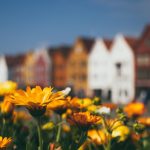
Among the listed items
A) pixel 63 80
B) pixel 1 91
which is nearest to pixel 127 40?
pixel 63 80

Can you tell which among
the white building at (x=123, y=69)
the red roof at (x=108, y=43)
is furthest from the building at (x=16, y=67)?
the white building at (x=123, y=69)

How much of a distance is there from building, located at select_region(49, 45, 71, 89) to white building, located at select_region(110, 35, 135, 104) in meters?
14.6

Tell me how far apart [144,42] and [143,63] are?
3.04m

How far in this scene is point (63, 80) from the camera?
8781 cm

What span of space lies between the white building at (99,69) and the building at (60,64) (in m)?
7.29

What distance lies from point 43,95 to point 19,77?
102892 mm

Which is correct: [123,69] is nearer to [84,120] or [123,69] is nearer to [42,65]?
[42,65]

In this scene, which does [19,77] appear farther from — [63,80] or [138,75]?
[138,75]

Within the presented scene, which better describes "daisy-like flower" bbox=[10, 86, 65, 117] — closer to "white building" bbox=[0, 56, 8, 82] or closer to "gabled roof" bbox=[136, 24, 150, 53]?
"gabled roof" bbox=[136, 24, 150, 53]

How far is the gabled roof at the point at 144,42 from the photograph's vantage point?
230 feet

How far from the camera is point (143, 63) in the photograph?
69750mm

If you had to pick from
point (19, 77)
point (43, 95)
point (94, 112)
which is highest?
point (43, 95)

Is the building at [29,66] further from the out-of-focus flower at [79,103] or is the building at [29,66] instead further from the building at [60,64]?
the out-of-focus flower at [79,103]

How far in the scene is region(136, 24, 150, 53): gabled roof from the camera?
7000 centimetres
